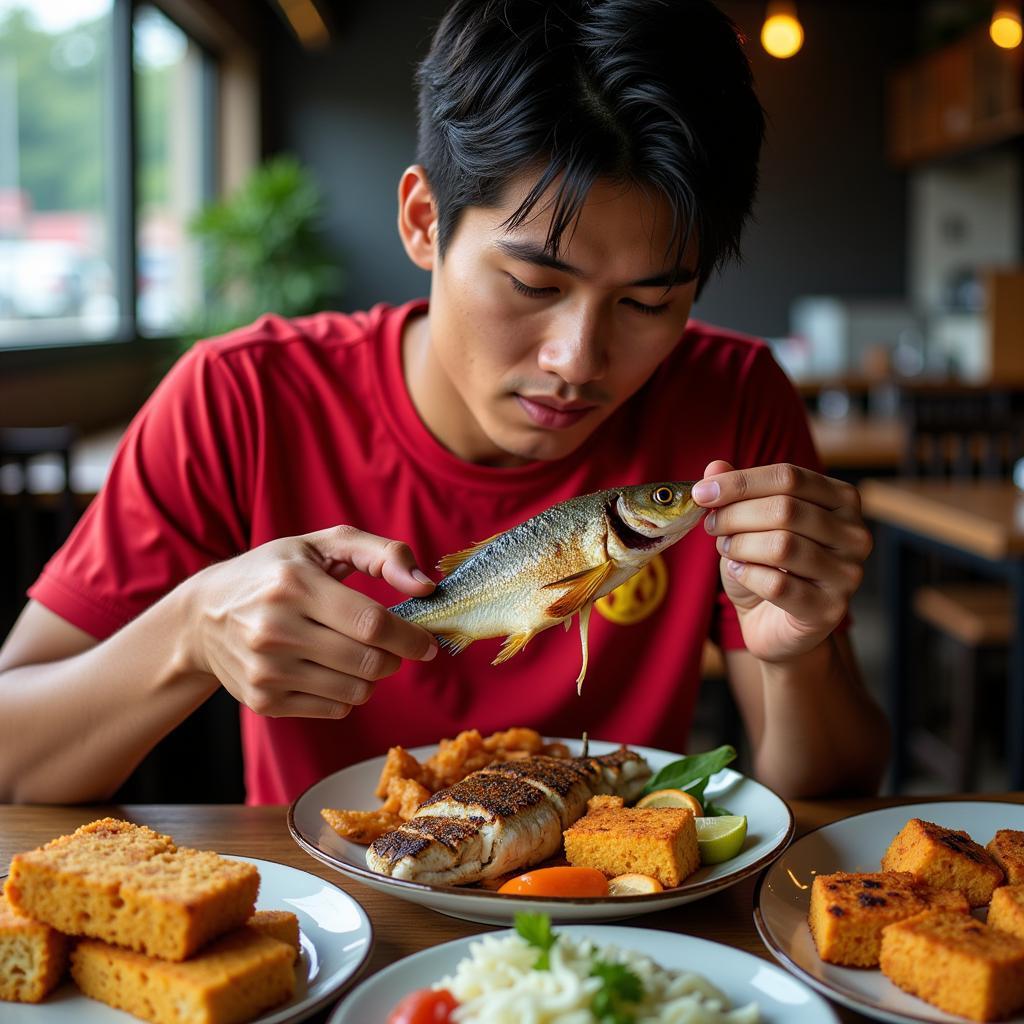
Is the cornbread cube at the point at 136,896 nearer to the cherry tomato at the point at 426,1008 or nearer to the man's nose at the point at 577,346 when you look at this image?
the cherry tomato at the point at 426,1008

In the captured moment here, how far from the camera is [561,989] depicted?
82cm

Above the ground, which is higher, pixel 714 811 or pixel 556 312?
pixel 556 312

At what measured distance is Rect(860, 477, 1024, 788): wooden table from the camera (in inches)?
120

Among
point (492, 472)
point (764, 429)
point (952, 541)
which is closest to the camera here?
point (492, 472)

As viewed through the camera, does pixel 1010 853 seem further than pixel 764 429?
No

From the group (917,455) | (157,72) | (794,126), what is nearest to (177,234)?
(157,72)

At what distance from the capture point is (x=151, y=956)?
0.89m

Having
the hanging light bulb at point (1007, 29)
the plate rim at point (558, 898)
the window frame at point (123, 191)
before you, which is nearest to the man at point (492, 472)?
the plate rim at point (558, 898)

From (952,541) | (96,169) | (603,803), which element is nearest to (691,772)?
(603,803)

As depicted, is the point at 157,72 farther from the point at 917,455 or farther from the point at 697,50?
the point at 697,50

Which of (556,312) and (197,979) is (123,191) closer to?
(556,312)

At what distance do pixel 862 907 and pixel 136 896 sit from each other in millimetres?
607

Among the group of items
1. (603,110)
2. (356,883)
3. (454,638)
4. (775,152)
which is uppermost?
(775,152)

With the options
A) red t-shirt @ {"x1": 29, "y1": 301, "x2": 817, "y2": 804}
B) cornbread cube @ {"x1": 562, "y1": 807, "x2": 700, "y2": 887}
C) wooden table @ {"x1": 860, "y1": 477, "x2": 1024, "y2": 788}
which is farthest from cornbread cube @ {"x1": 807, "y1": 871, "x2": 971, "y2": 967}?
wooden table @ {"x1": 860, "y1": 477, "x2": 1024, "y2": 788}
